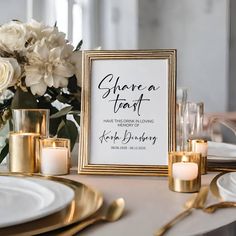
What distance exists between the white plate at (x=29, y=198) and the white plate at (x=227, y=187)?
0.77 feet

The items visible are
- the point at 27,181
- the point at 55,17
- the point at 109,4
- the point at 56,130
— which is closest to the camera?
the point at 27,181

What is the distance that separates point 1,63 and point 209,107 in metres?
2.21

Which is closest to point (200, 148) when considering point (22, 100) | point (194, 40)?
point (22, 100)

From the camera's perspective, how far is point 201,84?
9.93 feet

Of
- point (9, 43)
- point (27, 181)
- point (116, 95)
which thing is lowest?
point (27, 181)

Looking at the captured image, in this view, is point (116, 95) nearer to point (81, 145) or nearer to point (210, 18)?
point (81, 145)

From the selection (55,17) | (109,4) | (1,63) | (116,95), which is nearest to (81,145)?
(116,95)

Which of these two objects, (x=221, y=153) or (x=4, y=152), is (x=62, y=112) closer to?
(x=4, y=152)

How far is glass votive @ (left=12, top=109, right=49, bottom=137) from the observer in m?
0.98

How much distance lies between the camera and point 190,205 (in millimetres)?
679

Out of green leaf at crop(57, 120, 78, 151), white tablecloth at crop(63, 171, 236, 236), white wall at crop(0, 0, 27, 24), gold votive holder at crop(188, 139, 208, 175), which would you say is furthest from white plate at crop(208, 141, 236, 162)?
white wall at crop(0, 0, 27, 24)

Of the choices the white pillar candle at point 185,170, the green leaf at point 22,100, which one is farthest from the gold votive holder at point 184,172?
the green leaf at point 22,100

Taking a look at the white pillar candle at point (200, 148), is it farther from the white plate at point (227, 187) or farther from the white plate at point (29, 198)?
the white plate at point (29, 198)

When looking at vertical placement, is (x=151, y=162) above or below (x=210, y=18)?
below
